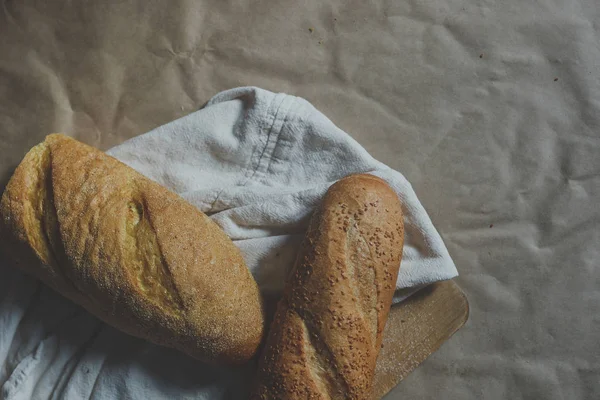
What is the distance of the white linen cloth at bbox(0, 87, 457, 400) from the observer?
1.34m

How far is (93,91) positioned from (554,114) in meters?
1.49

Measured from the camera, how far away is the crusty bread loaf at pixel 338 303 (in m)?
1.19

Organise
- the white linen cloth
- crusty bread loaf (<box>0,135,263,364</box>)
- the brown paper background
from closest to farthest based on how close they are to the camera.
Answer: crusty bread loaf (<box>0,135,263,364</box>), the white linen cloth, the brown paper background

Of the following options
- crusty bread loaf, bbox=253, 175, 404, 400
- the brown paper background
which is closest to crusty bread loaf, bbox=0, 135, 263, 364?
crusty bread loaf, bbox=253, 175, 404, 400

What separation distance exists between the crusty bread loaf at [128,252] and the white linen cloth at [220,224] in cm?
14

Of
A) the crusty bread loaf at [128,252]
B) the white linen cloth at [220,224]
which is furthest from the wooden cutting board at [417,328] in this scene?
the crusty bread loaf at [128,252]

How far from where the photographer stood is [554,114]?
158 centimetres

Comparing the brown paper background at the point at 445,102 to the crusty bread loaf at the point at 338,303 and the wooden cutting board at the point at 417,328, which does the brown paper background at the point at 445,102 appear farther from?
the crusty bread loaf at the point at 338,303

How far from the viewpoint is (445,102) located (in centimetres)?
157

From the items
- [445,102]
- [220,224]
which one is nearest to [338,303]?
[220,224]

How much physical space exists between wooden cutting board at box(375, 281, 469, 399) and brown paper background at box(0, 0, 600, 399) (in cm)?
15

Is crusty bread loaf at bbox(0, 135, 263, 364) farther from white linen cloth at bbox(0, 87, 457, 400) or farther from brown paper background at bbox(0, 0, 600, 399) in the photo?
brown paper background at bbox(0, 0, 600, 399)

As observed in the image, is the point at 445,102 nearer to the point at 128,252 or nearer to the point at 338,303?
the point at 338,303

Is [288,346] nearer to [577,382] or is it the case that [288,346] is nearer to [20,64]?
[577,382]
